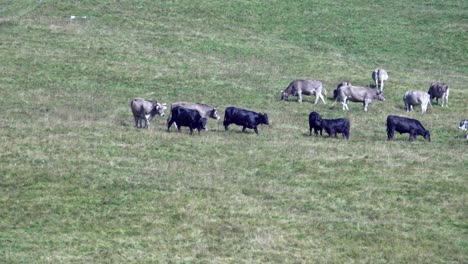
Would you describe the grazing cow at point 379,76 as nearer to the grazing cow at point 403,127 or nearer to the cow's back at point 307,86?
the cow's back at point 307,86

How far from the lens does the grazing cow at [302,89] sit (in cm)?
5153

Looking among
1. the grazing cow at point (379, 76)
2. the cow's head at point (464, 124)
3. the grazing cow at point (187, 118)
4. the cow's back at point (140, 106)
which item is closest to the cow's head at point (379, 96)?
the grazing cow at point (379, 76)

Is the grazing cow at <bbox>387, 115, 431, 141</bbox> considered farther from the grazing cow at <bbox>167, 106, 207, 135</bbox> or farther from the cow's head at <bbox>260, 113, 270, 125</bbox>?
the grazing cow at <bbox>167, 106, 207, 135</bbox>

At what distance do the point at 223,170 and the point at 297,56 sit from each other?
96.0ft

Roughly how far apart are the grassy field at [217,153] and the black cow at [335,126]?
77cm

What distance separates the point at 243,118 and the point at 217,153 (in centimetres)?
556

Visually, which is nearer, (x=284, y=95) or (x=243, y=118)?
(x=243, y=118)

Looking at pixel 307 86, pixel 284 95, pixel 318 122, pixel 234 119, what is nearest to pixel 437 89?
pixel 307 86

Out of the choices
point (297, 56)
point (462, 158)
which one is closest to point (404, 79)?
point (297, 56)

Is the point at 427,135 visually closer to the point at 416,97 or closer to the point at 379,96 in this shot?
the point at 416,97

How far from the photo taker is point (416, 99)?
164 feet

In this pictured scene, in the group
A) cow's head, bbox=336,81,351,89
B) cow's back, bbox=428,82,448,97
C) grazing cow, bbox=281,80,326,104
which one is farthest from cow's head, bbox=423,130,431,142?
cow's head, bbox=336,81,351,89

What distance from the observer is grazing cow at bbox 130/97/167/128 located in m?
43.1

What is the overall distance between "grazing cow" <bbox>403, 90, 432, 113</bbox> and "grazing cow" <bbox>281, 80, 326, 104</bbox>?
170 inches
